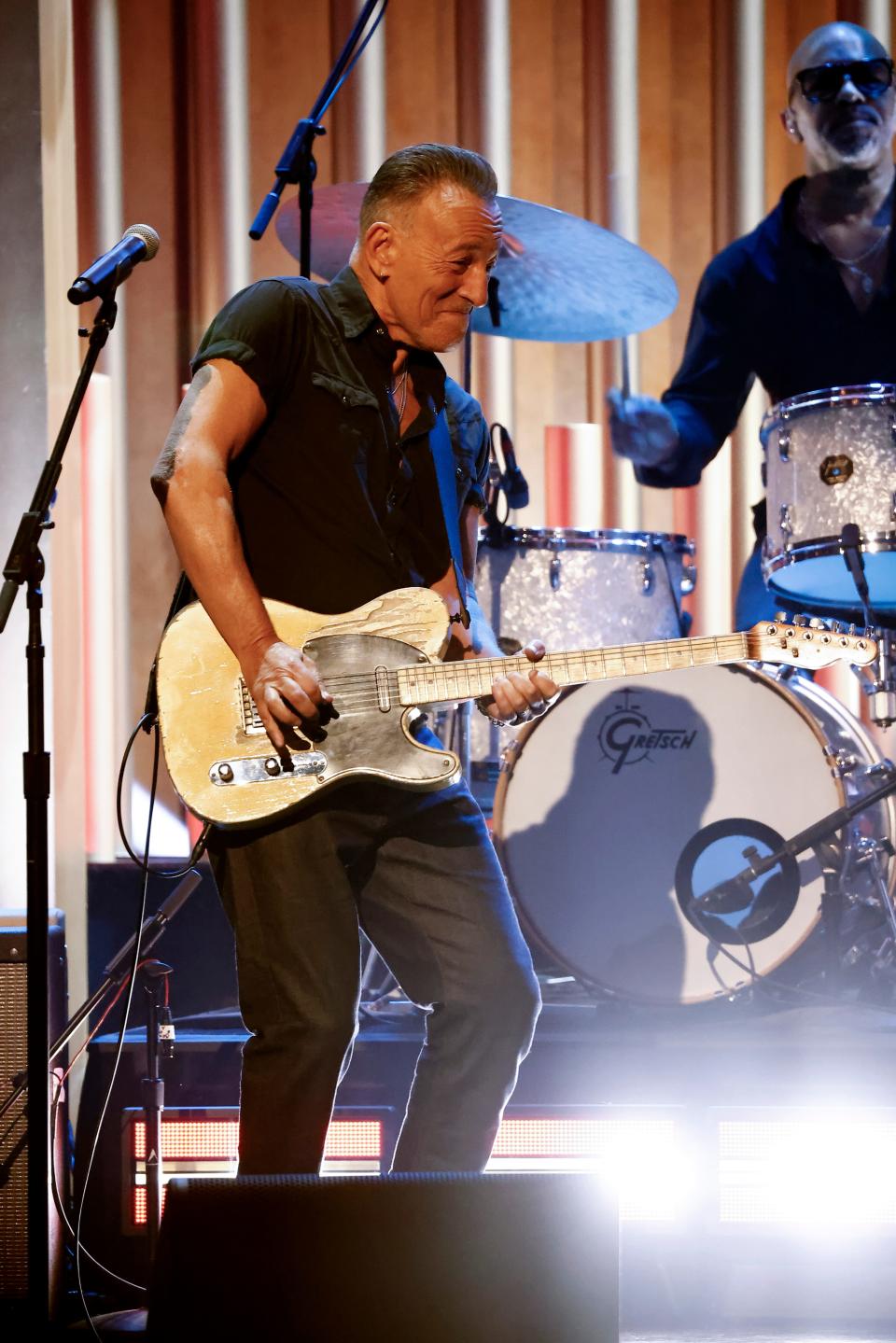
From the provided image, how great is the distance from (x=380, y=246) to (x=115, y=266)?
0.48 m

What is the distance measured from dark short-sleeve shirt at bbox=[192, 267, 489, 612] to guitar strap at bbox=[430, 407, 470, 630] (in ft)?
0.31

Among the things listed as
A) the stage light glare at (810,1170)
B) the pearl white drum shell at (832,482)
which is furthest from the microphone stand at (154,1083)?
the pearl white drum shell at (832,482)

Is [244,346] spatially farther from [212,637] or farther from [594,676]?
[594,676]

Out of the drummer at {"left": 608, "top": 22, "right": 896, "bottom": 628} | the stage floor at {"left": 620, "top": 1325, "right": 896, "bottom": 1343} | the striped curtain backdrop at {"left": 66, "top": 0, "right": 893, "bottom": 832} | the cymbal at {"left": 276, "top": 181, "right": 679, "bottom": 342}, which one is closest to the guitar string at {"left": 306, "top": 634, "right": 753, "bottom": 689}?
the stage floor at {"left": 620, "top": 1325, "right": 896, "bottom": 1343}

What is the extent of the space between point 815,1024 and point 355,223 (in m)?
2.42

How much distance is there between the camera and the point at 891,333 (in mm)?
4820

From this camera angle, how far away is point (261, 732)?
242 cm

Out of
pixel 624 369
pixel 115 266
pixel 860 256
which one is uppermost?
pixel 860 256

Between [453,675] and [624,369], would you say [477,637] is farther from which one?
[624,369]

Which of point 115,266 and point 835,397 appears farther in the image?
point 835,397

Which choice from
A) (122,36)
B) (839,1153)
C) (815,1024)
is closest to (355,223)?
(122,36)

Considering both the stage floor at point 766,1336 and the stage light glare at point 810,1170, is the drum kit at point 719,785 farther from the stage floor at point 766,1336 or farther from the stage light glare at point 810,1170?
the stage floor at point 766,1336

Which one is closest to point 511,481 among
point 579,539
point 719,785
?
point 579,539

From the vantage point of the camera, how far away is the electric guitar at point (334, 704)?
7.88ft
